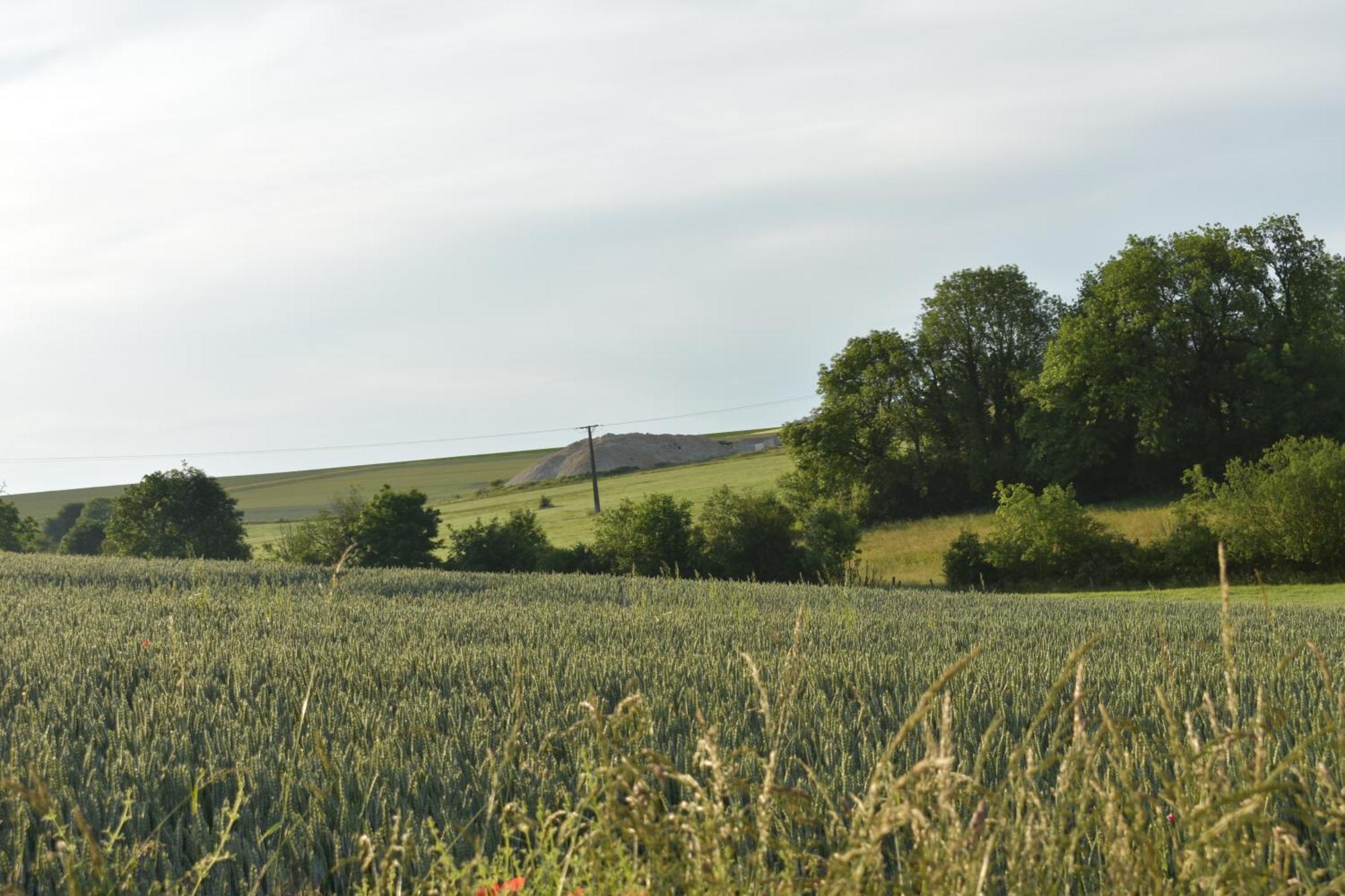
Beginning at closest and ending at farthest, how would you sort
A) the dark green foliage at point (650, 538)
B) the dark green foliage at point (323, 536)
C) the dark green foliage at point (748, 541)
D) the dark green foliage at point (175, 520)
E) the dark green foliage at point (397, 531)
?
the dark green foliage at point (650, 538) < the dark green foliage at point (748, 541) < the dark green foliage at point (397, 531) < the dark green foliage at point (323, 536) < the dark green foliage at point (175, 520)

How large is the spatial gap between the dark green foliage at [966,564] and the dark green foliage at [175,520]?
35.6m

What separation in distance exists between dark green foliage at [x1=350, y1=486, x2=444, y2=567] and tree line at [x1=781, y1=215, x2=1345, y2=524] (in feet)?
58.6

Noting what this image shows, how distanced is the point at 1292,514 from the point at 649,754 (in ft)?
133

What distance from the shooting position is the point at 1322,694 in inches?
271

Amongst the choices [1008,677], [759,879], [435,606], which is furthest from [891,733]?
[435,606]

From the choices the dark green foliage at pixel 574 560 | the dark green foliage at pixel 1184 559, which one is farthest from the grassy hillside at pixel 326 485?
the dark green foliage at pixel 1184 559

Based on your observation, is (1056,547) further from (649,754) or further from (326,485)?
(326,485)

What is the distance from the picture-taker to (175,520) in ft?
189

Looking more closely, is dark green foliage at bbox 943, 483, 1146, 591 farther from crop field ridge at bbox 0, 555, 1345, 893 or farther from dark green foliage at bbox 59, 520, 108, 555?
dark green foliage at bbox 59, 520, 108, 555

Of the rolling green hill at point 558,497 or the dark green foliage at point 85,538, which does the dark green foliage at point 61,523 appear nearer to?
the rolling green hill at point 558,497

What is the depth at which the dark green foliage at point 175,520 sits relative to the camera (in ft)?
189

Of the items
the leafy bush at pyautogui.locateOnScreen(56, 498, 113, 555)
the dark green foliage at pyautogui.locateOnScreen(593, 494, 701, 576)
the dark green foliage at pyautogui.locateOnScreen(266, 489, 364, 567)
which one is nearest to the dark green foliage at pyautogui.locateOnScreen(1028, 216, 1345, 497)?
the dark green foliage at pyautogui.locateOnScreen(593, 494, 701, 576)

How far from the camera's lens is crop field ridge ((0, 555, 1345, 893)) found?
230 cm

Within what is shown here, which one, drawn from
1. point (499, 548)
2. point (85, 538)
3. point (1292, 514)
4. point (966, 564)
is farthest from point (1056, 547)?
point (85, 538)
